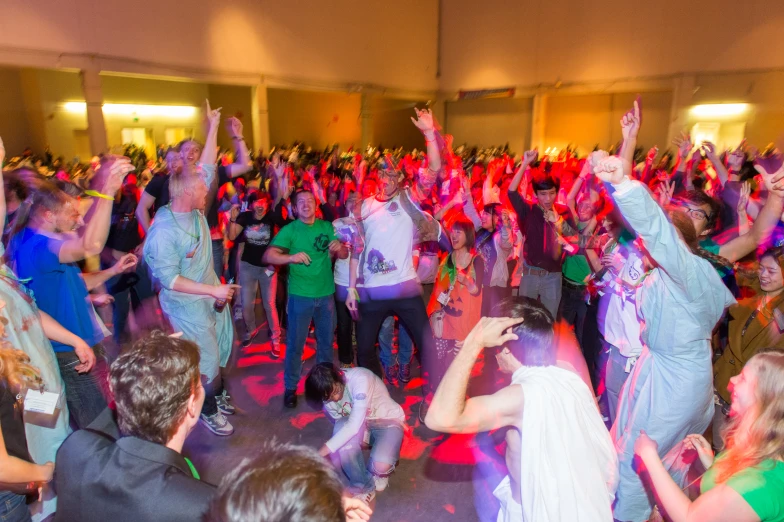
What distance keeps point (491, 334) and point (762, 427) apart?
0.88 metres

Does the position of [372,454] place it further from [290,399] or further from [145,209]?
[145,209]

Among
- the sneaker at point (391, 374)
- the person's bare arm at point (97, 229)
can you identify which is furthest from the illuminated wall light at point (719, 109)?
the person's bare arm at point (97, 229)

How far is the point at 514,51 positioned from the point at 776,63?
Answer: 23.5ft

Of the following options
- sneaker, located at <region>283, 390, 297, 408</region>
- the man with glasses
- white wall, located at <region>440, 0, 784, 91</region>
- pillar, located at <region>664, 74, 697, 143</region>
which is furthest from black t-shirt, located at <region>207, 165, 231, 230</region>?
white wall, located at <region>440, 0, 784, 91</region>

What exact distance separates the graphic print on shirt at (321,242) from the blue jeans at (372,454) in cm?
153

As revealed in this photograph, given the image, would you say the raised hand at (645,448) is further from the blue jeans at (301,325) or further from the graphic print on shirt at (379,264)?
the blue jeans at (301,325)

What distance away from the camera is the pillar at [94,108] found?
32.9 feet

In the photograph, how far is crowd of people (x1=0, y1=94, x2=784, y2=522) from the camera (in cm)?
143

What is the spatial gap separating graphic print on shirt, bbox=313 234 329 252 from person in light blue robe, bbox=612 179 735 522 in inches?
97.2

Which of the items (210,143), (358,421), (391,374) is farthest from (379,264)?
(210,143)

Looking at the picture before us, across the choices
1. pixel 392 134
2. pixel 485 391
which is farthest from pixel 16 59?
pixel 392 134

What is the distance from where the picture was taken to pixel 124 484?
4.06 ft

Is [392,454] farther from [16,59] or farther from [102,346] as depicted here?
[16,59]

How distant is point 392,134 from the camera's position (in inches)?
783
